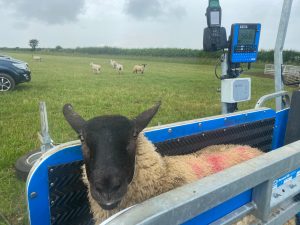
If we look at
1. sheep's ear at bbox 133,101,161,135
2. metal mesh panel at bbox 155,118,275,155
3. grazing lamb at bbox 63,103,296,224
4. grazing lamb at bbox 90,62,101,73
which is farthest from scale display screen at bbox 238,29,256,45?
sheep's ear at bbox 133,101,161,135

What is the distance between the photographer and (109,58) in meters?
3.95

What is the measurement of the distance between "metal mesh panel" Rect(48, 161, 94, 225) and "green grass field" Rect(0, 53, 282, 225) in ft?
4.11

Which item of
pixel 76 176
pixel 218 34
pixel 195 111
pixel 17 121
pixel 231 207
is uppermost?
pixel 218 34

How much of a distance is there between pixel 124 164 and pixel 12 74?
8.23 feet

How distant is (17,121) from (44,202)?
2509mm

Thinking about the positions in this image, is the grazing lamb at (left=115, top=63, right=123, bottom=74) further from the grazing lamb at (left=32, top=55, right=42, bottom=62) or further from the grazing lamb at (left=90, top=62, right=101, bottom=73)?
the grazing lamb at (left=32, top=55, right=42, bottom=62)

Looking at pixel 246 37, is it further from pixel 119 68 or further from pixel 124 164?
pixel 124 164

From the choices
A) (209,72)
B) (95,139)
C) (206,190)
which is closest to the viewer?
(206,190)

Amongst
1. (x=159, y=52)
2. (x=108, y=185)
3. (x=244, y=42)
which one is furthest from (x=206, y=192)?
(x=159, y=52)

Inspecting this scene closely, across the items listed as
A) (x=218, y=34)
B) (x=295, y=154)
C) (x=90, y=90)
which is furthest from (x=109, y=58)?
(x=295, y=154)

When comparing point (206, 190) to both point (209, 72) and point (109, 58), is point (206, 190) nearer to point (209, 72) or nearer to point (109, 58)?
point (109, 58)

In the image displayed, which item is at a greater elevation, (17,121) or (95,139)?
(95,139)

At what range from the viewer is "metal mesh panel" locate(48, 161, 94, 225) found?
184 cm

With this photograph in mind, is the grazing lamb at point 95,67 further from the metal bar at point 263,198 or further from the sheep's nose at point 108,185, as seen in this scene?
the metal bar at point 263,198
